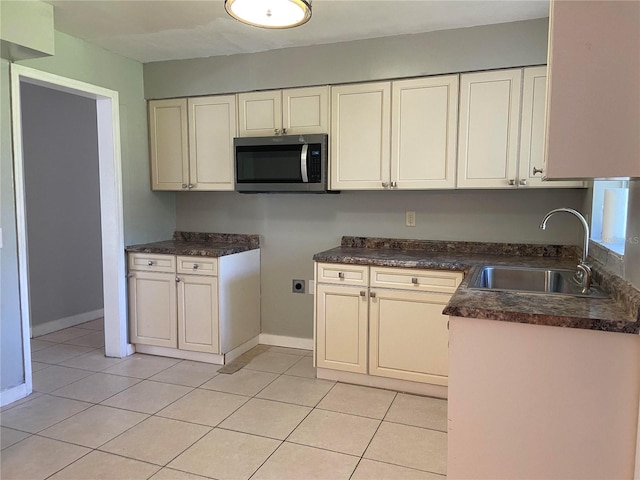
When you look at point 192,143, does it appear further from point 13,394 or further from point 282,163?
point 13,394

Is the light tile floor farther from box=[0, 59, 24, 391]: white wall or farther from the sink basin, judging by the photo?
the sink basin

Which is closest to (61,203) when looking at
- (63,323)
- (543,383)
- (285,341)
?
(63,323)

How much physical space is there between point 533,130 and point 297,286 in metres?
2.08

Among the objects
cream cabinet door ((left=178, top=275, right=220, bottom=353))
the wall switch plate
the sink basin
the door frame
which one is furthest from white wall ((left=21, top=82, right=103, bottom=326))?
the sink basin

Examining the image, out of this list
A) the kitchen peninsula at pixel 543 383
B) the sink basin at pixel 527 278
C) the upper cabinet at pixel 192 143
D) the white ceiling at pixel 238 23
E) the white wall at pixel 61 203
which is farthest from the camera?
the white wall at pixel 61 203

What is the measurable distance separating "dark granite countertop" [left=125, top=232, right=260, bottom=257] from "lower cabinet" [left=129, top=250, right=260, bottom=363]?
0.15 ft

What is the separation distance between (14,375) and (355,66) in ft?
9.75

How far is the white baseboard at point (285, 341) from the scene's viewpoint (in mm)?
3744

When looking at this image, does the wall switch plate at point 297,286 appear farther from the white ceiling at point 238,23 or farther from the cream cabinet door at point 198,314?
the white ceiling at point 238,23

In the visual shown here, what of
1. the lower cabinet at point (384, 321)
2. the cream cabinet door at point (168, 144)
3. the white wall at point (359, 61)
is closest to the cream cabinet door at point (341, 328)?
the lower cabinet at point (384, 321)

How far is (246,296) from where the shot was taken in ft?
12.1

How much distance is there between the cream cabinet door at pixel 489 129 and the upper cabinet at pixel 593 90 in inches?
56.5

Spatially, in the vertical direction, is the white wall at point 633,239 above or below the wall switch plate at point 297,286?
above

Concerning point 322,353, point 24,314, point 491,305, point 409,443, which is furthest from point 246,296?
point 491,305
